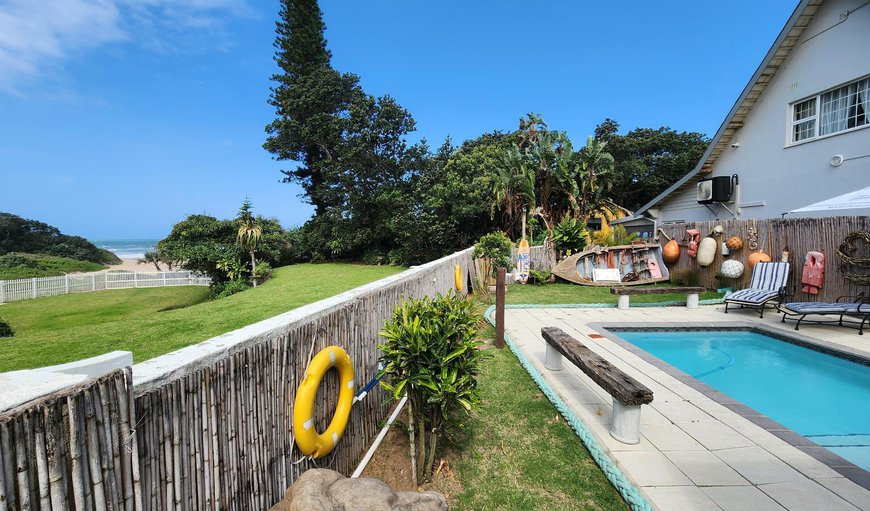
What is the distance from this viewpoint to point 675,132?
28078mm

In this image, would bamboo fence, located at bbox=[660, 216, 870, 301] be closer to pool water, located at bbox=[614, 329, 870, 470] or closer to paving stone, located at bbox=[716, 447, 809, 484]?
pool water, located at bbox=[614, 329, 870, 470]

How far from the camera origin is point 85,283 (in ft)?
65.9

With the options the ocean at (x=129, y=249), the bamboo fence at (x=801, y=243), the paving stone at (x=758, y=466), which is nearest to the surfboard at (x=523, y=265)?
the bamboo fence at (x=801, y=243)

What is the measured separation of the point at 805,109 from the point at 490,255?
10.00m

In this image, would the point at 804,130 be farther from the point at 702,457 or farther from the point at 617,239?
the point at 702,457

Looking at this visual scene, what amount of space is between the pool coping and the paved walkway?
0.23 ft

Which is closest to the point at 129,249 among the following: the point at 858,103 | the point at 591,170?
the point at 591,170

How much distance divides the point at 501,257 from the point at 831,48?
1038 centimetres

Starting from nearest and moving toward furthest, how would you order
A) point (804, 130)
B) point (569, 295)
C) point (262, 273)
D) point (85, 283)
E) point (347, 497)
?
point (347, 497) < point (804, 130) < point (569, 295) < point (262, 273) < point (85, 283)

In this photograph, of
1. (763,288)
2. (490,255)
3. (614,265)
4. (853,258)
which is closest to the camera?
(853,258)

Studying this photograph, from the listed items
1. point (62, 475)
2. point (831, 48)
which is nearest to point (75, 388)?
point (62, 475)

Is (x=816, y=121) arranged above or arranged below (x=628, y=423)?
above

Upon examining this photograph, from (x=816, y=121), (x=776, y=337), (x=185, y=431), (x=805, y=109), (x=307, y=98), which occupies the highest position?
(x=307, y=98)

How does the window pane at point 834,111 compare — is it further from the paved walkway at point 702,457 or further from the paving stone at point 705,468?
the paving stone at point 705,468
